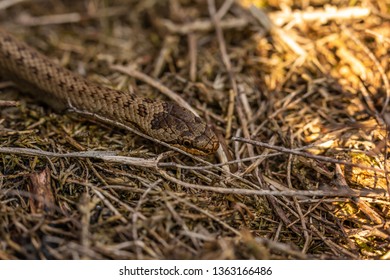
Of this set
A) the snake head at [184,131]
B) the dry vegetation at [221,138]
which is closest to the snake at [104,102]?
the snake head at [184,131]

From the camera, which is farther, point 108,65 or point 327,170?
point 108,65

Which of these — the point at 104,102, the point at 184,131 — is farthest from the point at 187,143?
the point at 104,102

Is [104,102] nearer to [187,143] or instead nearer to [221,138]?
[187,143]

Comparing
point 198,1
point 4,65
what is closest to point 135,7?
point 198,1

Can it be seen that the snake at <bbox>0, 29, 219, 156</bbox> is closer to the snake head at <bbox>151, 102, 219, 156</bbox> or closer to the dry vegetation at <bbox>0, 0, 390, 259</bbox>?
the snake head at <bbox>151, 102, 219, 156</bbox>

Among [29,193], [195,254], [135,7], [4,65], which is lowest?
→ [195,254]
